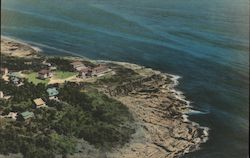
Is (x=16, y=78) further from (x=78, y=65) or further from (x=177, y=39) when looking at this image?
(x=177, y=39)

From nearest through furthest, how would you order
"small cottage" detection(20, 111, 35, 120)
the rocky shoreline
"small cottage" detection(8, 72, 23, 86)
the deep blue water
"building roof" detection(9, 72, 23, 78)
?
the rocky shoreline < "small cottage" detection(20, 111, 35, 120) < the deep blue water < "small cottage" detection(8, 72, 23, 86) < "building roof" detection(9, 72, 23, 78)

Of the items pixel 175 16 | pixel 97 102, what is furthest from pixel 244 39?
pixel 97 102

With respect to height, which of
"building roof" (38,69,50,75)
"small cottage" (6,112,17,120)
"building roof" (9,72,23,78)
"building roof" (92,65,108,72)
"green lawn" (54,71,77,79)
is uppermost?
"building roof" (92,65,108,72)

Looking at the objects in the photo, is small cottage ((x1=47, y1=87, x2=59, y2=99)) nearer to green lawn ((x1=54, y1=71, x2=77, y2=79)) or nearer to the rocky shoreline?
green lawn ((x1=54, y1=71, x2=77, y2=79))

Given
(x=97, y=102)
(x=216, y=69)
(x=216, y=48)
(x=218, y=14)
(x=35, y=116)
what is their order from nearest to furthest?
(x=35, y=116)
(x=97, y=102)
(x=216, y=69)
(x=216, y=48)
(x=218, y=14)

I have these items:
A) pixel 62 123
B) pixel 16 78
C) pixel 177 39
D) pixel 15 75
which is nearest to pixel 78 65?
pixel 15 75

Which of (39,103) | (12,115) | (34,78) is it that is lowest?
(12,115)

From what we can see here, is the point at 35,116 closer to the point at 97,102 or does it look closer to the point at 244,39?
the point at 97,102

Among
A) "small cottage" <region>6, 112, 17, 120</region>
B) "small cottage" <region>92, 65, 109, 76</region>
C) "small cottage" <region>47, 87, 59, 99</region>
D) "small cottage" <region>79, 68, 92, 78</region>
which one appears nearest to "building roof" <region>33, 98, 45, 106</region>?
A: "small cottage" <region>47, 87, 59, 99</region>
